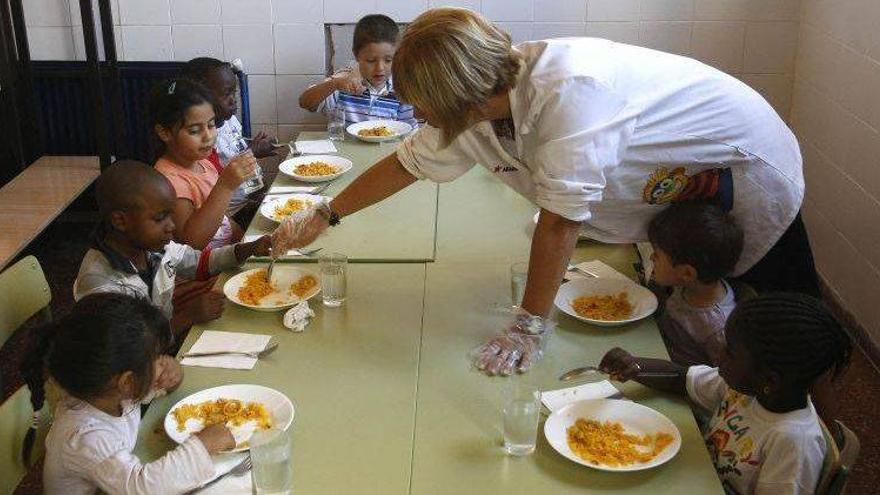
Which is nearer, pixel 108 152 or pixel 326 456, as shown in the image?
pixel 326 456

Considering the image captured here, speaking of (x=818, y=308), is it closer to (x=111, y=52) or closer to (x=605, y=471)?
(x=605, y=471)

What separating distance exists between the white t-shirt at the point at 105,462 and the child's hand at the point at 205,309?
0.55m

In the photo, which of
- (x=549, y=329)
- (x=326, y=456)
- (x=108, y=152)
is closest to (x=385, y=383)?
(x=326, y=456)

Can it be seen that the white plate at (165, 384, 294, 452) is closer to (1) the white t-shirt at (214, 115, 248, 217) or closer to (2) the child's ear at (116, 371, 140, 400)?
(2) the child's ear at (116, 371, 140, 400)

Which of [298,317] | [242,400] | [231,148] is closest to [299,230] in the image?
[298,317]

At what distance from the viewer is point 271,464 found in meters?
1.71

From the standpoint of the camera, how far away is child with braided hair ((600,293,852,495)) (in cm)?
184

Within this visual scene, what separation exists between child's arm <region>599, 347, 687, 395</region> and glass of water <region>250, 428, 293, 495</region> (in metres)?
0.78

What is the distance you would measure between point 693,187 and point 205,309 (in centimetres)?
129

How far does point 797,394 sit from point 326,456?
3.14 feet

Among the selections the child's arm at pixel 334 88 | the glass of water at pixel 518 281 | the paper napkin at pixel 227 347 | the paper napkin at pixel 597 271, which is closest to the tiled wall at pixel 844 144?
the paper napkin at pixel 597 271

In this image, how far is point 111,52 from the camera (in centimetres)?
443

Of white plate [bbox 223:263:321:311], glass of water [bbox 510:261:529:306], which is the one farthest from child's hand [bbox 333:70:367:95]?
glass of water [bbox 510:261:529:306]

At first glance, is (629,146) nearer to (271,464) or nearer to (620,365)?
(620,365)
